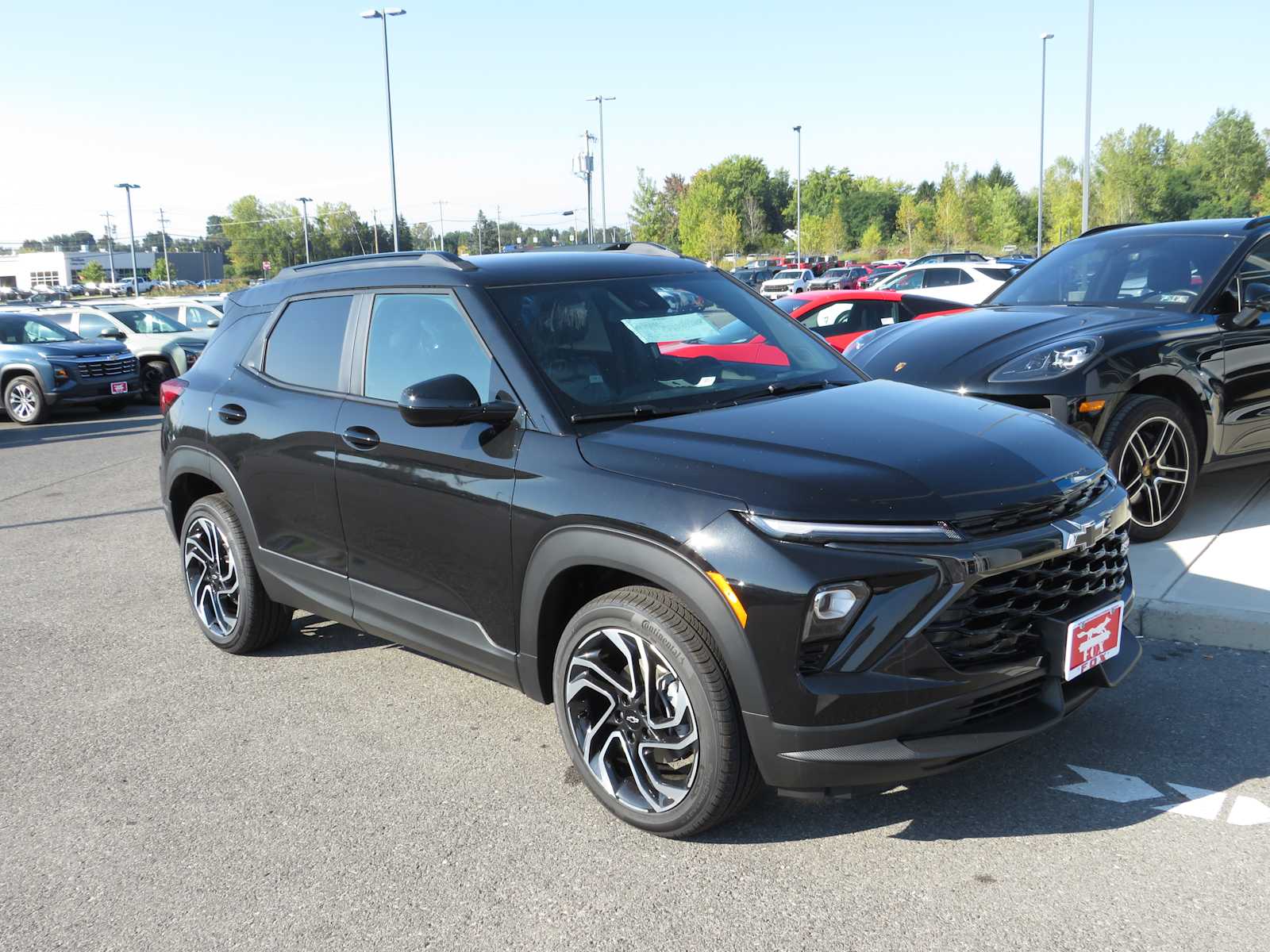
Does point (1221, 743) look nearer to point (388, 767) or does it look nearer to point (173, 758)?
point (388, 767)

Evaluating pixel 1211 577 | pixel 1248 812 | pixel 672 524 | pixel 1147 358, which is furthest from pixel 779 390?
pixel 1147 358

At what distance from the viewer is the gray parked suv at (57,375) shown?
54.2 feet

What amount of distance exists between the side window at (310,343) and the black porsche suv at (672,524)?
0.05 feet

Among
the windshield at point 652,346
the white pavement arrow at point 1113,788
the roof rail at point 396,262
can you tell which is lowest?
the white pavement arrow at point 1113,788

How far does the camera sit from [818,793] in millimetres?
3064

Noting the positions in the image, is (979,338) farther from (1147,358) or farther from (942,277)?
(942,277)

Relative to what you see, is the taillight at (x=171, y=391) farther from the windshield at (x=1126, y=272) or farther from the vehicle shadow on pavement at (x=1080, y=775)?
the windshield at (x=1126, y=272)

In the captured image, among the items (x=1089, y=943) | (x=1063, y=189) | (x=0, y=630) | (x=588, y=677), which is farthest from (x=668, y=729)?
(x=1063, y=189)

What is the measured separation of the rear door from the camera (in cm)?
452

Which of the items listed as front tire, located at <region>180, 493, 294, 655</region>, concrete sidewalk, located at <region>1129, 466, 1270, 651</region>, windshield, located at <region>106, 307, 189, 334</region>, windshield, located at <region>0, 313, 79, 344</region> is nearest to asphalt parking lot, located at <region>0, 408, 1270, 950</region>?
concrete sidewalk, located at <region>1129, 466, 1270, 651</region>

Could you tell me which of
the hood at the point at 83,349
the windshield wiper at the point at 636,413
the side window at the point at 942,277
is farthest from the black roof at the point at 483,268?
A: the side window at the point at 942,277

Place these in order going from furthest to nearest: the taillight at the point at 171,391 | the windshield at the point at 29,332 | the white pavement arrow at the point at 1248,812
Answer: the windshield at the point at 29,332 < the taillight at the point at 171,391 < the white pavement arrow at the point at 1248,812

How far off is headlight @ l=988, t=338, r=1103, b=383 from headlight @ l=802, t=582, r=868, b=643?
3509mm

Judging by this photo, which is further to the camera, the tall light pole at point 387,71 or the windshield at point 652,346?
the tall light pole at point 387,71
